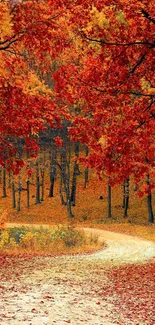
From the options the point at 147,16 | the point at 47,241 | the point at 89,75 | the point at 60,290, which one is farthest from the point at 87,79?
the point at 47,241

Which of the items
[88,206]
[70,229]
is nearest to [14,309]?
[70,229]

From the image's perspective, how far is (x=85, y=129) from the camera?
44.8 feet

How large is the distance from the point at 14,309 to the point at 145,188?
6.48 m

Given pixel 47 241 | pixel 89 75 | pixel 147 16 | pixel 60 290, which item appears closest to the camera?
pixel 147 16

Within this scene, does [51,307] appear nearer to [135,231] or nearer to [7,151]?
[7,151]

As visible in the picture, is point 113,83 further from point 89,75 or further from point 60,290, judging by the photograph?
point 60,290

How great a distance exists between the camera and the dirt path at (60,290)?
894 cm

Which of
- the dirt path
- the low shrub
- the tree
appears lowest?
the low shrub

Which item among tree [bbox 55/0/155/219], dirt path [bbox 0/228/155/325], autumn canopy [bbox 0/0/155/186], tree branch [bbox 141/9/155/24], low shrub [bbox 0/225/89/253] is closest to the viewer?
dirt path [bbox 0/228/155/325]

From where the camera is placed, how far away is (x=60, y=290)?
39.3 ft

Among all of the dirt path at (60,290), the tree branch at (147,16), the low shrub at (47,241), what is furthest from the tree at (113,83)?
the low shrub at (47,241)

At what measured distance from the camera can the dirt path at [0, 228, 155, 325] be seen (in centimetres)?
894

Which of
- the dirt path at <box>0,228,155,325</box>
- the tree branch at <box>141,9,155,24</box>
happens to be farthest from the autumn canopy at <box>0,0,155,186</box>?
the dirt path at <box>0,228,155,325</box>

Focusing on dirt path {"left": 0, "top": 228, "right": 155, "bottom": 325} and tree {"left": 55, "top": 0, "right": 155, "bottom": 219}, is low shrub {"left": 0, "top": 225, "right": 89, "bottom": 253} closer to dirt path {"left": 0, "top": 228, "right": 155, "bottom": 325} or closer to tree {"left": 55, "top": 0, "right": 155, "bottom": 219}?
dirt path {"left": 0, "top": 228, "right": 155, "bottom": 325}
